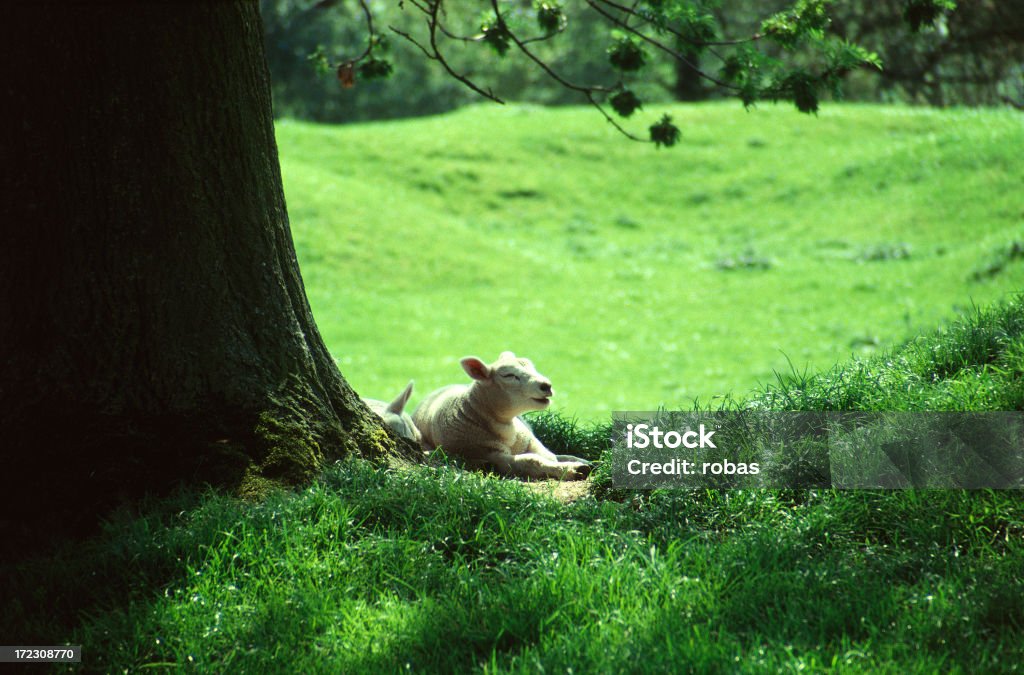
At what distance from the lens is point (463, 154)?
91.0ft

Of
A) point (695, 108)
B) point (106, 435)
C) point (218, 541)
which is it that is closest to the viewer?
point (218, 541)

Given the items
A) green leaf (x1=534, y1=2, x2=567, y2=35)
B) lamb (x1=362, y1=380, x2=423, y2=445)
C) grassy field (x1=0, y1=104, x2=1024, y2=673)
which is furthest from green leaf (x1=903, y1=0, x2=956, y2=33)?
lamb (x1=362, y1=380, x2=423, y2=445)

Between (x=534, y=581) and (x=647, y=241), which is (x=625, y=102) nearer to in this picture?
(x=534, y=581)

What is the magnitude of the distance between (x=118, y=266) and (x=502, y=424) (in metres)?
2.37

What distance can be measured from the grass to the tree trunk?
33 cm

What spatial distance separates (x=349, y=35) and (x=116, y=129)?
5125 centimetres

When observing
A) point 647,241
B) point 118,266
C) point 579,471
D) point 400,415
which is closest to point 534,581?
point 579,471

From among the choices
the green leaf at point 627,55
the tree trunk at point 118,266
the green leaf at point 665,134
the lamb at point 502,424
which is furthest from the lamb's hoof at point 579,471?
the green leaf at point 627,55

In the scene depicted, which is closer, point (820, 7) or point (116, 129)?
point (116, 129)

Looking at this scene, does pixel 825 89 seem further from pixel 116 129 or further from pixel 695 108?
pixel 695 108

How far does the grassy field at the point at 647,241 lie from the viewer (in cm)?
1642

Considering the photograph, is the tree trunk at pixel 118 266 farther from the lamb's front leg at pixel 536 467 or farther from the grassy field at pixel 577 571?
the lamb's front leg at pixel 536 467

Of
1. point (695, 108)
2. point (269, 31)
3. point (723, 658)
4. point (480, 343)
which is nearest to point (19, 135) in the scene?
point (723, 658)

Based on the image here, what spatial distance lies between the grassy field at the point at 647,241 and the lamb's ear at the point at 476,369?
641cm
